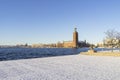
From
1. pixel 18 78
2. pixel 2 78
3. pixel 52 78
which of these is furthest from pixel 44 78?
pixel 2 78

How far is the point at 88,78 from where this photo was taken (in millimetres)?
13773

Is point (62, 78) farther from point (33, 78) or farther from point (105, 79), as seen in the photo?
point (105, 79)

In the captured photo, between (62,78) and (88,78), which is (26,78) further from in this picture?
(88,78)

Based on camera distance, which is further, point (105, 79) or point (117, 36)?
point (117, 36)

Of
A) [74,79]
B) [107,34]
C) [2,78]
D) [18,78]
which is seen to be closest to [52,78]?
[74,79]

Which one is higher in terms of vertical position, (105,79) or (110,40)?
(110,40)

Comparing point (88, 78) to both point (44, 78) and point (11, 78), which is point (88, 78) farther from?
point (11, 78)

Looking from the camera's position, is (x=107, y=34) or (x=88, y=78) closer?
(x=88, y=78)

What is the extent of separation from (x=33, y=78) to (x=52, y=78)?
135 centimetres

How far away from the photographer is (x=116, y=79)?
13.3m

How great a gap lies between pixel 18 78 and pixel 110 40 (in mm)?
56557

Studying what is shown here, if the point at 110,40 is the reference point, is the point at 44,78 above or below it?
below

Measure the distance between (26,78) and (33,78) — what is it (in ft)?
1.64

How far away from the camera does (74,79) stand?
43.8ft
